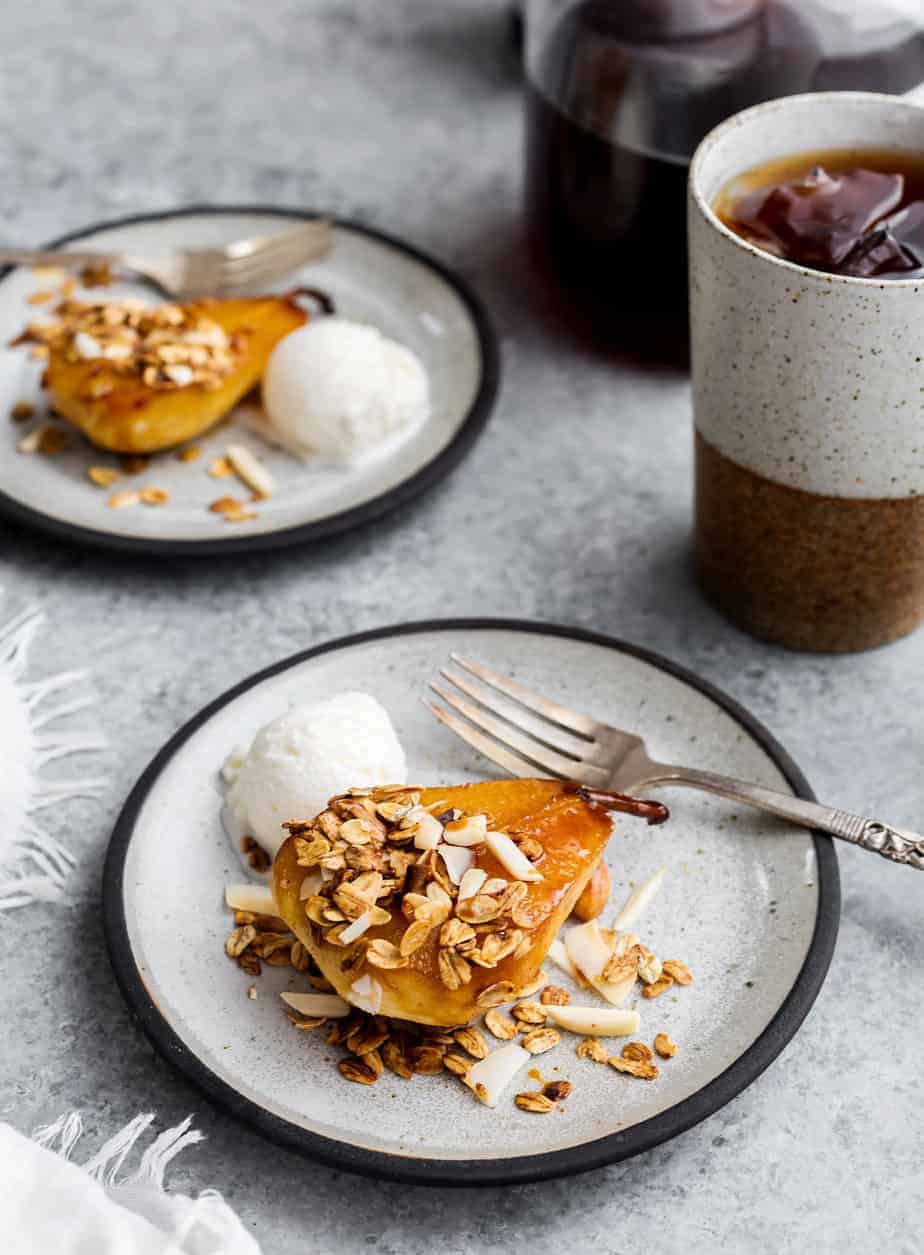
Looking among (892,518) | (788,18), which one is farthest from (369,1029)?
(788,18)

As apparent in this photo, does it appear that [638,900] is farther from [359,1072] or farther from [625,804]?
[359,1072]

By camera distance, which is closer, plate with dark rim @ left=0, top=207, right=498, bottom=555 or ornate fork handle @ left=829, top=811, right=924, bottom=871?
ornate fork handle @ left=829, top=811, right=924, bottom=871

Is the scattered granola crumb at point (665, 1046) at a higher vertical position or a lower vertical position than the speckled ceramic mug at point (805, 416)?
lower

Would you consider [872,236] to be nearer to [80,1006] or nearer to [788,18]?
[788,18]

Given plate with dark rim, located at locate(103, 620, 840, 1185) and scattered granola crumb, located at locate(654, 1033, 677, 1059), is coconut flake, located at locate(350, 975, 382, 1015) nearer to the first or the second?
plate with dark rim, located at locate(103, 620, 840, 1185)

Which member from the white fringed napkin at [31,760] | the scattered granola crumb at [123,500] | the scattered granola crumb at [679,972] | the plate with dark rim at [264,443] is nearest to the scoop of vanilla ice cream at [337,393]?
the plate with dark rim at [264,443]

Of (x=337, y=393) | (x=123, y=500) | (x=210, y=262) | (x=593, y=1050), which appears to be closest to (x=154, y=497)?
(x=123, y=500)

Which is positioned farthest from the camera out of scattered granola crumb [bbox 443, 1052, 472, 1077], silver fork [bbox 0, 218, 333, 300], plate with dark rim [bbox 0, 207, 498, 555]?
silver fork [bbox 0, 218, 333, 300]

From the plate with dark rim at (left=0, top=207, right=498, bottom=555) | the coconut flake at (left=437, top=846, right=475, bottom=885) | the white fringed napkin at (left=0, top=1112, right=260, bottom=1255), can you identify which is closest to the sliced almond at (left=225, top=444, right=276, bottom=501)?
the plate with dark rim at (left=0, top=207, right=498, bottom=555)

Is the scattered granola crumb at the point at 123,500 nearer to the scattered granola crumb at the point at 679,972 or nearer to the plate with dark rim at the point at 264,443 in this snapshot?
the plate with dark rim at the point at 264,443
